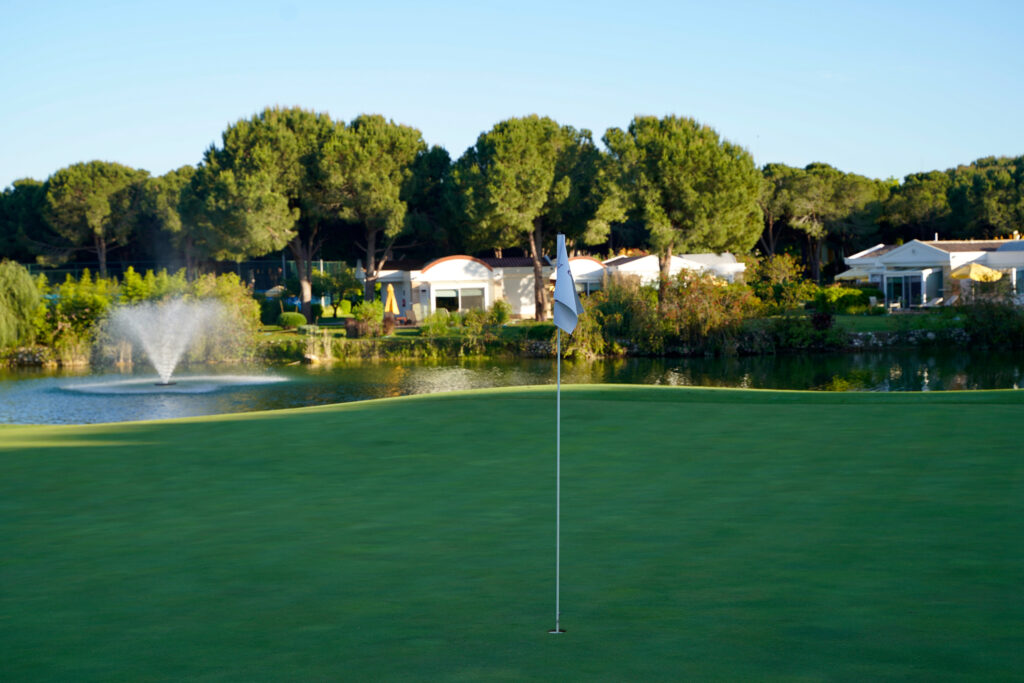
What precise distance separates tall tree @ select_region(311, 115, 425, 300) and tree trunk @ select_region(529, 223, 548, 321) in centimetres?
762

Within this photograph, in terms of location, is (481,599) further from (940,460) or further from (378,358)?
(378,358)

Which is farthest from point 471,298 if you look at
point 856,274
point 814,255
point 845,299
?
point 814,255

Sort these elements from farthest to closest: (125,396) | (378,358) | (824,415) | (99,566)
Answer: (378,358) < (125,396) < (824,415) < (99,566)

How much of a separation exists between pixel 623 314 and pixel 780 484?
30653 mm

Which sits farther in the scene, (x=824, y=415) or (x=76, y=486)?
(x=824, y=415)

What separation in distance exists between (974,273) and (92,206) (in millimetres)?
59472

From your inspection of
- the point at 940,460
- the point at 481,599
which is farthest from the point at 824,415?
the point at 481,599

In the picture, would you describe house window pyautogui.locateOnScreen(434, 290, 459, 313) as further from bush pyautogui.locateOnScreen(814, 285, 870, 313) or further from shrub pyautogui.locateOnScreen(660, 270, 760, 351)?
bush pyautogui.locateOnScreen(814, 285, 870, 313)

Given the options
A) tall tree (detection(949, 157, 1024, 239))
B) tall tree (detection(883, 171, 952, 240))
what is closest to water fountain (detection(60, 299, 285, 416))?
tall tree (detection(883, 171, 952, 240))

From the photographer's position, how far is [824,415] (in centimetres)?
1209

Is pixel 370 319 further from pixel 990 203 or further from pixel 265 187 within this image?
pixel 990 203

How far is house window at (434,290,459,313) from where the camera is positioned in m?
50.8

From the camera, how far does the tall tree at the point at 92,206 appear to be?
6981cm

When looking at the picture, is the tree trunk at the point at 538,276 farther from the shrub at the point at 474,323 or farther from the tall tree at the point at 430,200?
the shrub at the point at 474,323
